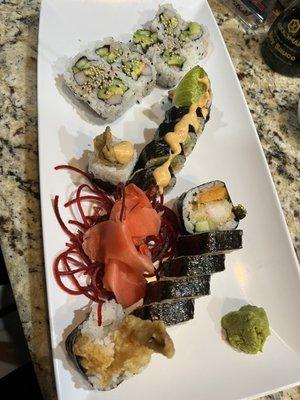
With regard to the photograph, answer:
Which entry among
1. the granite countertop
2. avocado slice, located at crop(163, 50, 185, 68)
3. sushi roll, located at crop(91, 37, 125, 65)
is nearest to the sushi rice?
the granite countertop

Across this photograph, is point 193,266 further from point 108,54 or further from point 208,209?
point 108,54

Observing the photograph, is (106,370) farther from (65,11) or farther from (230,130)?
(65,11)

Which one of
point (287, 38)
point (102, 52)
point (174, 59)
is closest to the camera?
point (102, 52)

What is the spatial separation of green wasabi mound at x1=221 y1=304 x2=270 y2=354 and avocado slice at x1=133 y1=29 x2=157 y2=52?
1189 mm

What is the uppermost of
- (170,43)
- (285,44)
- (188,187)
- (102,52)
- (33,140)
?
(285,44)

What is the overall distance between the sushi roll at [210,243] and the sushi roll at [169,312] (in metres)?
0.19

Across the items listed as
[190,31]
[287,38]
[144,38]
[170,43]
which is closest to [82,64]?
[144,38]

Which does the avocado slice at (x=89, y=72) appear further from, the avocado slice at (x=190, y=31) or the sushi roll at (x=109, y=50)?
the avocado slice at (x=190, y=31)

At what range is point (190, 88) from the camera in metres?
1.94

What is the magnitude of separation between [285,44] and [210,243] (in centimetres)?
119

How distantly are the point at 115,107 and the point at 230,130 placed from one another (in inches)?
20.3

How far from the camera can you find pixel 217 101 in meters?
2.13

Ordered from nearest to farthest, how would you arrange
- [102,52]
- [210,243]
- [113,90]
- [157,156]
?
1. [210,243]
2. [157,156]
3. [113,90]
4. [102,52]

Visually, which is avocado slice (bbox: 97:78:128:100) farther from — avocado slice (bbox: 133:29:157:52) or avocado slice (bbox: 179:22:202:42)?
avocado slice (bbox: 179:22:202:42)
